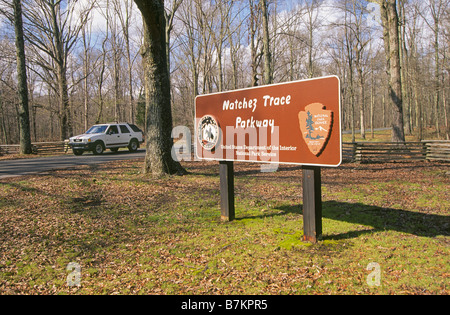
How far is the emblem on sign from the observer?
6.73 metres

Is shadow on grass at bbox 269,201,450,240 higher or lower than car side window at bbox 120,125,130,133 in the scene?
lower

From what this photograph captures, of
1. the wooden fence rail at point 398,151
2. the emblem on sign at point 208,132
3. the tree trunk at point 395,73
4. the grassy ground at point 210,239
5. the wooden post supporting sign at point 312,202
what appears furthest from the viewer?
the tree trunk at point 395,73

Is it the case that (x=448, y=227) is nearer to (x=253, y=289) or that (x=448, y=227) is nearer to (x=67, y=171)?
(x=253, y=289)

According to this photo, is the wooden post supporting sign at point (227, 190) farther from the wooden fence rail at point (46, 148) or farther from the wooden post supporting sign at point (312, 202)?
the wooden fence rail at point (46, 148)

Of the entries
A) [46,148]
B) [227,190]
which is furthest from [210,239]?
[46,148]

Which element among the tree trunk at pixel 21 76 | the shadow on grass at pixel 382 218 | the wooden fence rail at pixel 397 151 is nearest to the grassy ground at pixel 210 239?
the shadow on grass at pixel 382 218

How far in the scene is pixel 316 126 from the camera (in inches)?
193

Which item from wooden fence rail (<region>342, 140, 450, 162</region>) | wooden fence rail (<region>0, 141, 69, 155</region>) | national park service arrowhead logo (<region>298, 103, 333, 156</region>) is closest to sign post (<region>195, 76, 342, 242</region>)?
national park service arrowhead logo (<region>298, 103, 333, 156</region>)

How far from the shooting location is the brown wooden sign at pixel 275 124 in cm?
475

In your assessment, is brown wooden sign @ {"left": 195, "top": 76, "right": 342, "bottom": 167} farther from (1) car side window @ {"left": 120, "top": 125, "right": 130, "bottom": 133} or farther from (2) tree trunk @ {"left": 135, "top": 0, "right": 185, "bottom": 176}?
(1) car side window @ {"left": 120, "top": 125, "right": 130, "bottom": 133}

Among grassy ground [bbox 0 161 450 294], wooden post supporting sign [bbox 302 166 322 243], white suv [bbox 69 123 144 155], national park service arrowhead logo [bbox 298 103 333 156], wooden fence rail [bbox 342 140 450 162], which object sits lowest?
grassy ground [bbox 0 161 450 294]

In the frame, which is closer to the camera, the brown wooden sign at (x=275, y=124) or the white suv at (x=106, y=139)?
the brown wooden sign at (x=275, y=124)

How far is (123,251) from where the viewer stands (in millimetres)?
5438
